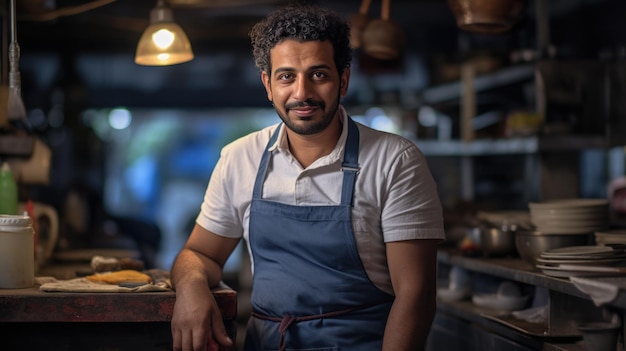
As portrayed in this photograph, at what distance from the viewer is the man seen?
3.08 metres

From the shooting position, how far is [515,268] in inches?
158

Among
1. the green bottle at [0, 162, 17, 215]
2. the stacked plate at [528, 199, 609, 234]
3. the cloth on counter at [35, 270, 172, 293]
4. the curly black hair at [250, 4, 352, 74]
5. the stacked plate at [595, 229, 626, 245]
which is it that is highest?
the curly black hair at [250, 4, 352, 74]

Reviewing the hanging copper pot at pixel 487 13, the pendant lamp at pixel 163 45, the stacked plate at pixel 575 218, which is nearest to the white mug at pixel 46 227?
the pendant lamp at pixel 163 45

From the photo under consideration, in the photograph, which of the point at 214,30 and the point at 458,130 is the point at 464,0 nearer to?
the point at 458,130

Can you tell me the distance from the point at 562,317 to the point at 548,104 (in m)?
2.09

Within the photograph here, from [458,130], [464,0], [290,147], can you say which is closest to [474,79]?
[458,130]

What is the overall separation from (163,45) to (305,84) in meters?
1.33

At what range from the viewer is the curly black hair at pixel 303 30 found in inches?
125

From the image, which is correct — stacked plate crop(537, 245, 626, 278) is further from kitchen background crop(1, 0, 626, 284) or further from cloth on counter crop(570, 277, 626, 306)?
kitchen background crop(1, 0, 626, 284)

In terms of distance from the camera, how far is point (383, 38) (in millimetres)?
5426

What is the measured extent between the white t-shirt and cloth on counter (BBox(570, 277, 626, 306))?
0.51 meters

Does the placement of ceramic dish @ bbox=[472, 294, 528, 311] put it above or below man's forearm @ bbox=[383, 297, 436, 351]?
below

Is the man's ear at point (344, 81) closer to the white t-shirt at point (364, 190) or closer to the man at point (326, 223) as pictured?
the man at point (326, 223)

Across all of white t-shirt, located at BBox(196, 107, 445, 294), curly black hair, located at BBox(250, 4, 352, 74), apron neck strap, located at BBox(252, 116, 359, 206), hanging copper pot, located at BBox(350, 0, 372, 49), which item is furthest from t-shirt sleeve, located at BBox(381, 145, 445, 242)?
hanging copper pot, located at BBox(350, 0, 372, 49)
